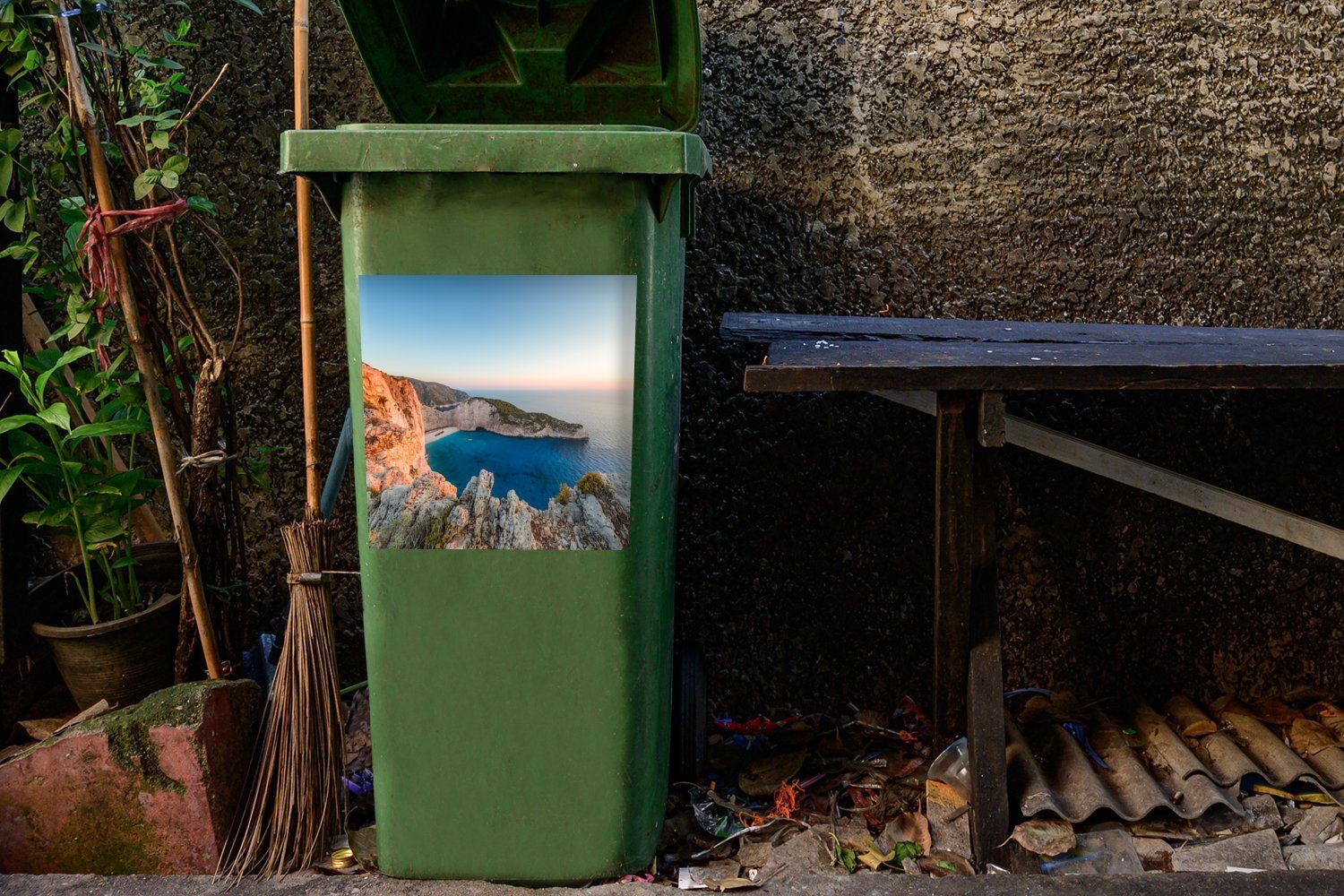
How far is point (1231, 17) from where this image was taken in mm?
2518

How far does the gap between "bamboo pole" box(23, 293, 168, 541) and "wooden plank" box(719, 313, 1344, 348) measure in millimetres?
1512

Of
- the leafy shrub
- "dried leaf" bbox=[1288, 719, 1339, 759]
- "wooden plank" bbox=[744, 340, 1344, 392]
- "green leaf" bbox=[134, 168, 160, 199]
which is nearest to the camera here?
"wooden plank" bbox=[744, 340, 1344, 392]

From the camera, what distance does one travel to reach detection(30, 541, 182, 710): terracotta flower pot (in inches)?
83.1

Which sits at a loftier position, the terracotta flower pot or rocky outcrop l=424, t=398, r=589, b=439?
rocky outcrop l=424, t=398, r=589, b=439

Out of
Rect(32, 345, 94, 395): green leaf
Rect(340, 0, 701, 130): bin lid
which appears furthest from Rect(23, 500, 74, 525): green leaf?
Rect(340, 0, 701, 130): bin lid

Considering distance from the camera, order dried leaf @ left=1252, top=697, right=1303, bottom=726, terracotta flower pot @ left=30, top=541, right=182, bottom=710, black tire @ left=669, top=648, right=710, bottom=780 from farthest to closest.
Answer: dried leaf @ left=1252, top=697, right=1303, bottom=726 → black tire @ left=669, top=648, right=710, bottom=780 → terracotta flower pot @ left=30, top=541, right=182, bottom=710

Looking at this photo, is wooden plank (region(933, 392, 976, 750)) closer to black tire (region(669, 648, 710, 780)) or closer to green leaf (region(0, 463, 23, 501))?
black tire (region(669, 648, 710, 780))

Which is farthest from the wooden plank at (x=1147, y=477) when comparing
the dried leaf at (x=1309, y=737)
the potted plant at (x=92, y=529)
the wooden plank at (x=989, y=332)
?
the potted plant at (x=92, y=529)

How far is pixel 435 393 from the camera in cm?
169

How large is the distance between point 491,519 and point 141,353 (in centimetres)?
98

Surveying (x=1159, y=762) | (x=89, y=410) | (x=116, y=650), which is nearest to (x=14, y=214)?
(x=89, y=410)

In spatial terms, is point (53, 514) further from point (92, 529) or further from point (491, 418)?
point (491, 418)

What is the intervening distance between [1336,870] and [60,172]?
3014 mm

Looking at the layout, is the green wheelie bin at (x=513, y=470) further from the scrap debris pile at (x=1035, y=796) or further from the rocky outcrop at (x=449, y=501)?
the scrap debris pile at (x=1035, y=796)
